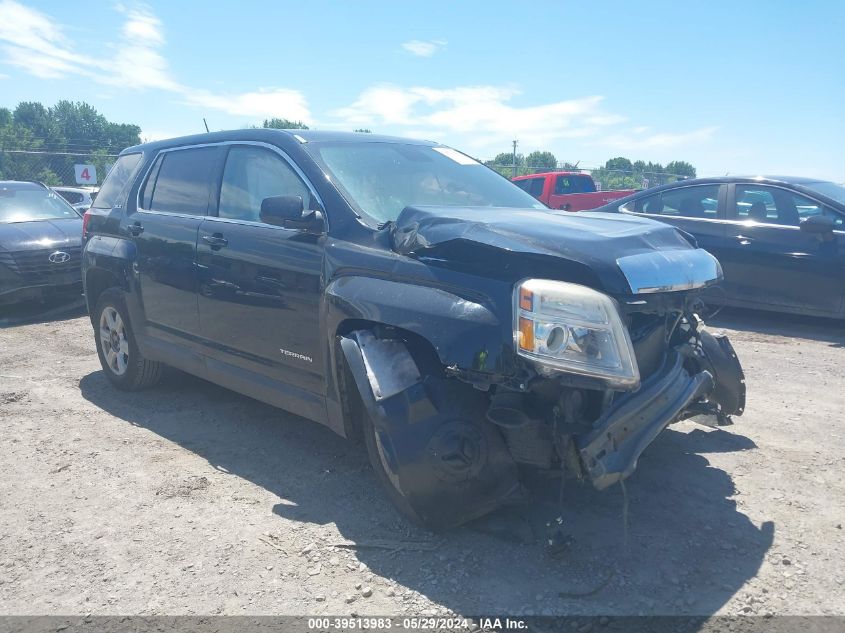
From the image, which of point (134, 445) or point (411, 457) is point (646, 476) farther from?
point (134, 445)

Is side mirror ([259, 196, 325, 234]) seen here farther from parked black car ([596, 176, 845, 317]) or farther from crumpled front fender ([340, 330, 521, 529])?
parked black car ([596, 176, 845, 317])

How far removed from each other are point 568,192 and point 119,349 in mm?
13762

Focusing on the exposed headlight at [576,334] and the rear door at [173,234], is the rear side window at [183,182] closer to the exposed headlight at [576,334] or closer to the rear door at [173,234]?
the rear door at [173,234]

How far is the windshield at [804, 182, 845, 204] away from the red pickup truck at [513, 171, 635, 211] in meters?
9.34

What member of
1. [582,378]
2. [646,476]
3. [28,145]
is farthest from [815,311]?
[28,145]

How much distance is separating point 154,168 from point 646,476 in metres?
4.06

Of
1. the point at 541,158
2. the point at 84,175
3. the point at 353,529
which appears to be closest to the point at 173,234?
the point at 353,529

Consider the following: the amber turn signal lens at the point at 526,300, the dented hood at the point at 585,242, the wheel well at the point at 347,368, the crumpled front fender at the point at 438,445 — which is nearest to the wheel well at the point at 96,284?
the wheel well at the point at 347,368

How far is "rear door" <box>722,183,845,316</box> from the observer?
697 centimetres

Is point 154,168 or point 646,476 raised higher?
point 154,168

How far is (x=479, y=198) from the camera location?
167 inches

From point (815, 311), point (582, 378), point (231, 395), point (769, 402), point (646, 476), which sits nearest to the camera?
point (582, 378)

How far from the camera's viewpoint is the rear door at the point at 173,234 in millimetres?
4574

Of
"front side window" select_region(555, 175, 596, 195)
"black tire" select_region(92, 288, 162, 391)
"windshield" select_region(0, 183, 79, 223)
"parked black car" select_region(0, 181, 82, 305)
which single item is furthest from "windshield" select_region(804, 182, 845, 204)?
"front side window" select_region(555, 175, 596, 195)
